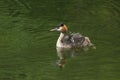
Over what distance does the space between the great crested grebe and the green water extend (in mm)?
307

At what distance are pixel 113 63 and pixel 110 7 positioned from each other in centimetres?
1017

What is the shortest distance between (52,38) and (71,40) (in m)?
0.98

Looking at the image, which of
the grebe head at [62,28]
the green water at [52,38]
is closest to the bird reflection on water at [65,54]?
the green water at [52,38]

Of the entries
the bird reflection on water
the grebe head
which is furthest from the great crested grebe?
the bird reflection on water

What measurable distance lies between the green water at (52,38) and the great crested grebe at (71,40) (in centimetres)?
31

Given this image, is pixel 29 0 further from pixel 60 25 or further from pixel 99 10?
pixel 60 25

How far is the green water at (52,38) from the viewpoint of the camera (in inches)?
829

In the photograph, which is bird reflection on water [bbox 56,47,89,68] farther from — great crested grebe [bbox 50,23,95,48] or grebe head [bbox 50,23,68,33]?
grebe head [bbox 50,23,68,33]

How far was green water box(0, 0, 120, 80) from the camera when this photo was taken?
21066 millimetres

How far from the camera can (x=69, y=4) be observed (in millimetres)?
32750

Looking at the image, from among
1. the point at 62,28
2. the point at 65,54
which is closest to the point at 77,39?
the point at 62,28

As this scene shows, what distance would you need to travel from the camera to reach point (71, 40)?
25594mm

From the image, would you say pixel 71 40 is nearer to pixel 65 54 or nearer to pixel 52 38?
pixel 52 38

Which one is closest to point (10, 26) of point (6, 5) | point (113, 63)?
point (6, 5)
